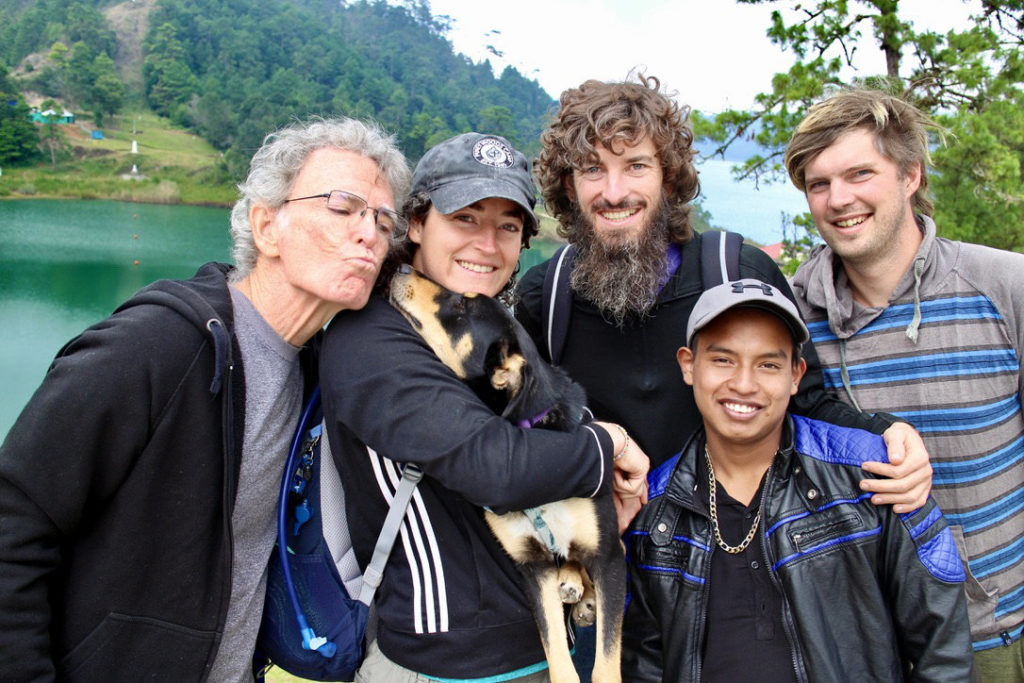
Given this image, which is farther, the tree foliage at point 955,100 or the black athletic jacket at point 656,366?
the tree foliage at point 955,100

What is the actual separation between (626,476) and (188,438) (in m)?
1.58

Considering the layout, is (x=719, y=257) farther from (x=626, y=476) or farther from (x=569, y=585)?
(x=569, y=585)

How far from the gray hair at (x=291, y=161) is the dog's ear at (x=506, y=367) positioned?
2.43 ft

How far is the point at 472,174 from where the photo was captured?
2.49 meters

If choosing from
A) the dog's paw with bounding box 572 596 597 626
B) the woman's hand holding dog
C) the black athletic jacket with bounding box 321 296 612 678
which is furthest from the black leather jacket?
the black athletic jacket with bounding box 321 296 612 678

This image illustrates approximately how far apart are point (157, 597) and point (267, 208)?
1.39 metres

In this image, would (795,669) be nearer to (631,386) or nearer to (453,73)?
(631,386)

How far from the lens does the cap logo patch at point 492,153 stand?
251cm

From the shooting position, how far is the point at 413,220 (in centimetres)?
271

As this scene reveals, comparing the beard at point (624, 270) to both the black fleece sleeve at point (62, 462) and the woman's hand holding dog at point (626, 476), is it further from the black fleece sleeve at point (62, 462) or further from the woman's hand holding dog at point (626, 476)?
the black fleece sleeve at point (62, 462)

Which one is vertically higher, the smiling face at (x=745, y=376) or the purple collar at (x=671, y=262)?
the purple collar at (x=671, y=262)

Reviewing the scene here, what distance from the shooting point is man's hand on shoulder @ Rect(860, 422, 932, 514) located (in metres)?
2.27

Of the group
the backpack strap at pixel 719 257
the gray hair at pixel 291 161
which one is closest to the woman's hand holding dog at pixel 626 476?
the backpack strap at pixel 719 257

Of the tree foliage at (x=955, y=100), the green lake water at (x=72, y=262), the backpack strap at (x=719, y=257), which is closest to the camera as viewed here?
the backpack strap at (x=719, y=257)
